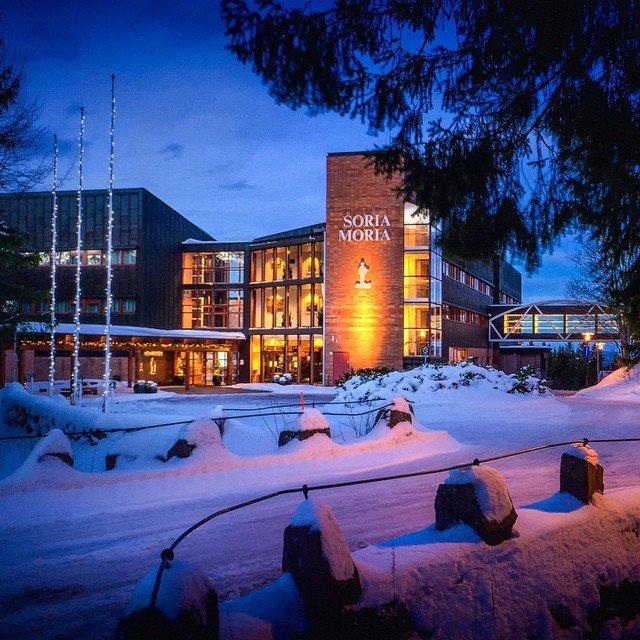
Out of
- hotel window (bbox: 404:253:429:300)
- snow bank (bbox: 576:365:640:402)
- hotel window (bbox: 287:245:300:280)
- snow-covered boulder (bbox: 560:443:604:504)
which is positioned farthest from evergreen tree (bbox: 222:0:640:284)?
hotel window (bbox: 287:245:300:280)

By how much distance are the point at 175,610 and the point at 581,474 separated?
407cm

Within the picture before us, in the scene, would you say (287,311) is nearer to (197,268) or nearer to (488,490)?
(197,268)

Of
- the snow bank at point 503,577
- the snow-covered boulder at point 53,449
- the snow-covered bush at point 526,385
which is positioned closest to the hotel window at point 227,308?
the snow-covered bush at point 526,385

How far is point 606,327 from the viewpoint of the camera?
4250cm

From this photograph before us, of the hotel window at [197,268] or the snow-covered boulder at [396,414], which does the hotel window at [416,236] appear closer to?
the hotel window at [197,268]

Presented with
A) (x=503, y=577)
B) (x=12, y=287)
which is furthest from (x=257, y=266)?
(x=503, y=577)

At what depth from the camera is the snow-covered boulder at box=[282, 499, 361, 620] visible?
3402 mm

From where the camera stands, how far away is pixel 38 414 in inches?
640

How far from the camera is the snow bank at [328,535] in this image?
3.42 meters

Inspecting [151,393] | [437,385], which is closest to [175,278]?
[151,393]

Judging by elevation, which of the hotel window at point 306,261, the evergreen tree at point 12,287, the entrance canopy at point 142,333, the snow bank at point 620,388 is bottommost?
the snow bank at point 620,388

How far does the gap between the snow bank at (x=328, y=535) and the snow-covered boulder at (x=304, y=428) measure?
7187 mm

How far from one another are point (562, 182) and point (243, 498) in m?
5.63

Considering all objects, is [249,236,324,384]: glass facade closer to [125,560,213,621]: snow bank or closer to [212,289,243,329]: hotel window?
[212,289,243,329]: hotel window
